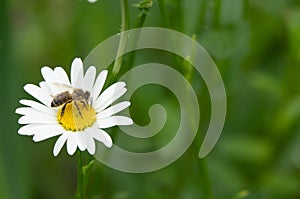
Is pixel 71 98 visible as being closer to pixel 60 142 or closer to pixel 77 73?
pixel 77 73

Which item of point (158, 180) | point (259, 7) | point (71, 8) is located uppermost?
point (71, 8)

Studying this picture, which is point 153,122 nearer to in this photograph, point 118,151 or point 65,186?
point 118,151

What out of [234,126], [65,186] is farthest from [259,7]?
[65,186]

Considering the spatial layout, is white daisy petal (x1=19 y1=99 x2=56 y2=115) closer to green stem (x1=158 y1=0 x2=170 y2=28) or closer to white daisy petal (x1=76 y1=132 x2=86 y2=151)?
white daisy petal (x1=76 y1=132 x2=86 y2=151)

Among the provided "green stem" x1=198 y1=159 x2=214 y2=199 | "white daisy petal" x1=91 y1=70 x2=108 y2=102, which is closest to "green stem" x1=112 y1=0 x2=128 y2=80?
"white daisy petal" x1=91 y1=70 x2=108 y2=102

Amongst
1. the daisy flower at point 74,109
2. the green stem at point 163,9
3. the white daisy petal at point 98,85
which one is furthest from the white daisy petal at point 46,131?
the green stem at point 163,9

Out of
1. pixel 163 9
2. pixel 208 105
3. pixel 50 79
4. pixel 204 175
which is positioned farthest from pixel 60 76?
pixel 208 105

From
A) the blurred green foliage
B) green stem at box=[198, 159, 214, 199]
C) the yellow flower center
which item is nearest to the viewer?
the yellow flower center
